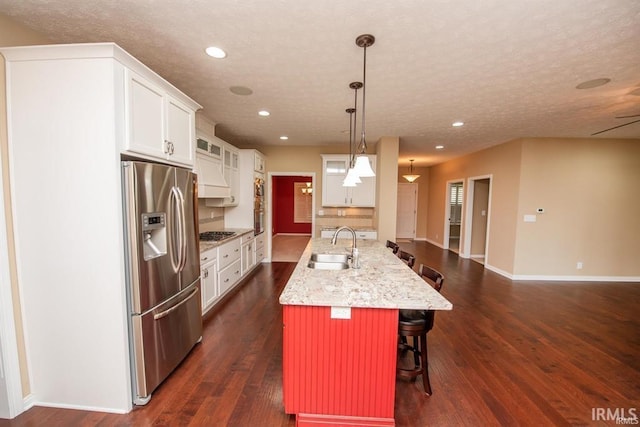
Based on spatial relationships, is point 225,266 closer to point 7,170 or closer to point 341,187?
point 7,170

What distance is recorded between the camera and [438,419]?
1.71 m

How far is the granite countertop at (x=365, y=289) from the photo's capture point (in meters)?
1.50

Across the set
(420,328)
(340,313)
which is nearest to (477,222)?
(420,328)

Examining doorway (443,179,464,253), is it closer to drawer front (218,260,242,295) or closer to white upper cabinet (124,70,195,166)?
drawer front (218,260,242,295)

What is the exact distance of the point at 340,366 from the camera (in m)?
1.60

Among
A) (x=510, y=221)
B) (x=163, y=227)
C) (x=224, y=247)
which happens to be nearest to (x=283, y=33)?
(x=163, y=227)

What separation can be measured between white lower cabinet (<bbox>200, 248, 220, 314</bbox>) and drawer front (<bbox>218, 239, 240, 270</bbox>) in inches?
5.0

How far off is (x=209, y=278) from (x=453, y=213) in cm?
740

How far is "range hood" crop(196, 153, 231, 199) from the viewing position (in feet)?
10.9

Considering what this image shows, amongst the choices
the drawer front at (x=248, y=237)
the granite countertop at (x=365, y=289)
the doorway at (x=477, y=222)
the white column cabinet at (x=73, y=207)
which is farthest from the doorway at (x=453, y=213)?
the white column cabinet at (x=73, y=207)

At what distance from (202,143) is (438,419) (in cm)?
382

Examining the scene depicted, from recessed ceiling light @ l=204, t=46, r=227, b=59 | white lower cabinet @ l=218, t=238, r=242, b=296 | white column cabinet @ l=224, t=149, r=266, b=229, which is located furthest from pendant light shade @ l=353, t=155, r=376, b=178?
white column cabinet @ l=224, t=149, r=266, b=229

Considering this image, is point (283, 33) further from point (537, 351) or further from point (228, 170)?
point (537, 351)

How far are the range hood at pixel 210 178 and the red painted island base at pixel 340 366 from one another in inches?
93.4
